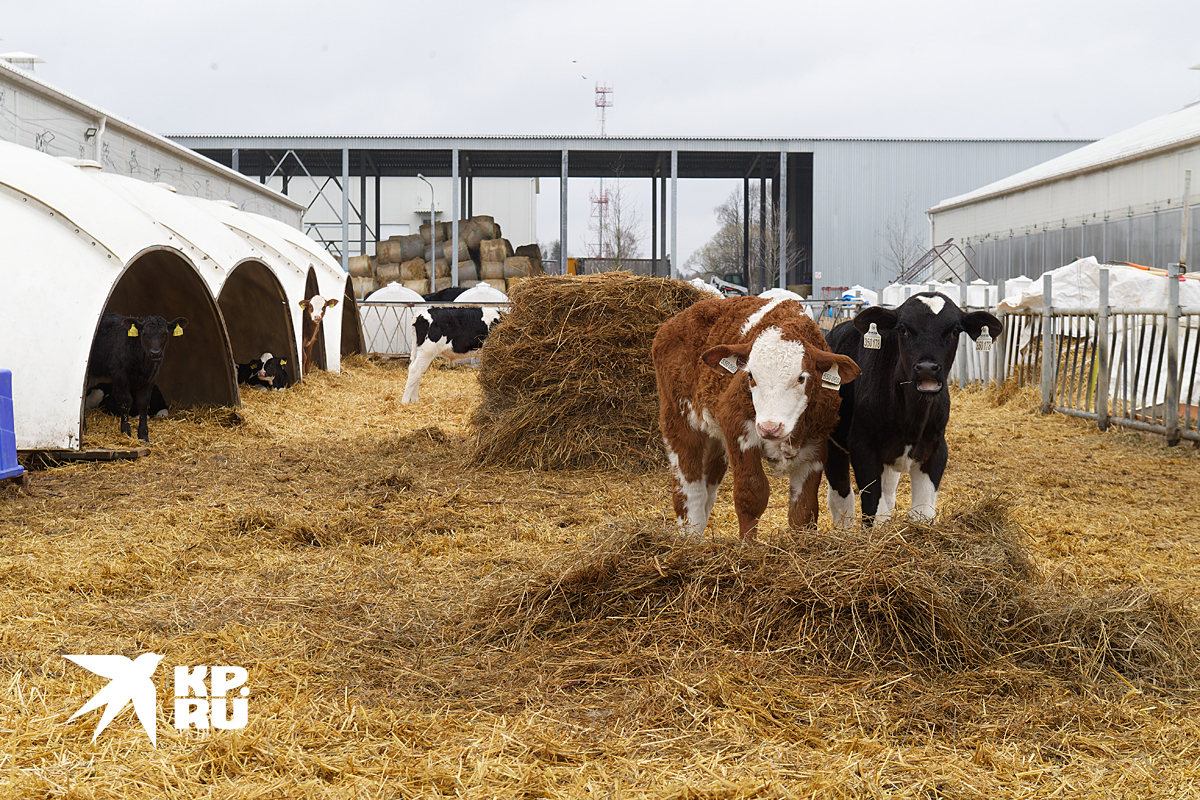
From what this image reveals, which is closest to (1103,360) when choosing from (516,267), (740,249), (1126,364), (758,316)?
(1126,364)

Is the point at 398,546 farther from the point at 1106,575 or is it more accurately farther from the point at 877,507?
the point at 1106,575

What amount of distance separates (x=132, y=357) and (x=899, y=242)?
102ft

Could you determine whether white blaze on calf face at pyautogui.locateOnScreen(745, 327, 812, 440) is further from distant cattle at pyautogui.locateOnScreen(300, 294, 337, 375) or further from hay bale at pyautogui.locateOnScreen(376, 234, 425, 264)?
hay bale at pyautogui.locateOnScreen(376, 234, 425, 264)

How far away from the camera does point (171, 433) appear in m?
10.4

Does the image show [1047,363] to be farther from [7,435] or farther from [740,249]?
[740,249]

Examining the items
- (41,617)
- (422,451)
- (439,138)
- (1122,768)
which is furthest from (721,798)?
(439,138)

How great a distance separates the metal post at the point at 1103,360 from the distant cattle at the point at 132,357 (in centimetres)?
1035

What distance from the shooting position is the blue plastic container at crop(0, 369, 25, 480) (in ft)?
22.8

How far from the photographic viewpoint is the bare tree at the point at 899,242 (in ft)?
117

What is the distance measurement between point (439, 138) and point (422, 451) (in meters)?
25.7

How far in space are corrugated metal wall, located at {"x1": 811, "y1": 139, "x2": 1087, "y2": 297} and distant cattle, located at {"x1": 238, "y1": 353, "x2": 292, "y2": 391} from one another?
79.5 ft

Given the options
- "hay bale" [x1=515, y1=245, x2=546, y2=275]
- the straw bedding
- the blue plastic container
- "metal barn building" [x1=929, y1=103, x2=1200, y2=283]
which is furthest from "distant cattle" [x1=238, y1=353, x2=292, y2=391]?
"metal barn building" [x1=929, y1=103, x2=1200, y2=283]

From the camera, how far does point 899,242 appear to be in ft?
118

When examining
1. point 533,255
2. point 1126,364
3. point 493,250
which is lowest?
point 1126,364
